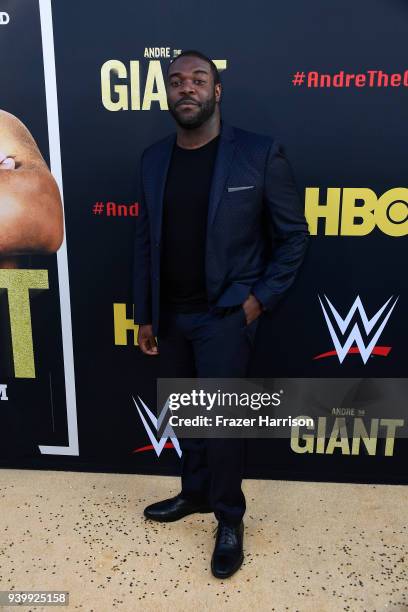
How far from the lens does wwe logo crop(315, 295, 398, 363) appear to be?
7.38 ft

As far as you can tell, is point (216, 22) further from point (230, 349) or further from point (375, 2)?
point (230, 349)

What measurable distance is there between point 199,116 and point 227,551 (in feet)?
5.00

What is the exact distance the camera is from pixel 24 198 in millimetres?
2227

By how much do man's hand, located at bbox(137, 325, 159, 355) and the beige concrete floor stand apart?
69 cm

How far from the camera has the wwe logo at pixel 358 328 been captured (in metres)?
2.25

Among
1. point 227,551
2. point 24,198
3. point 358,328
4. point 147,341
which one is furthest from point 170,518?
point 24,198

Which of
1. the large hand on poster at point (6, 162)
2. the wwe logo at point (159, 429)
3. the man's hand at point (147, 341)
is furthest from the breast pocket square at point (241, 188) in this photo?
the wwe logo at point (159, 429)

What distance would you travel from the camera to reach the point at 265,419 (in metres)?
2.40

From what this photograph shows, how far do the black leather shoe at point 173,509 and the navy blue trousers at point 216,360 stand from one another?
0.76 ft

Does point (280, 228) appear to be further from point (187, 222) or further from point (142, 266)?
point (142, 266)

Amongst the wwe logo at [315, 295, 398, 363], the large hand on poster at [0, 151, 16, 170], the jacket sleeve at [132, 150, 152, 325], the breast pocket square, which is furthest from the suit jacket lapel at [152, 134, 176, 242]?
the wwe logo at [315, 295, 398, 363]

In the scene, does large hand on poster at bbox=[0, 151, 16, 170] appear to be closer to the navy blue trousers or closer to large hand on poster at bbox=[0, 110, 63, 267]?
large hand on poster at bbox=[0, 110, 63, 267]

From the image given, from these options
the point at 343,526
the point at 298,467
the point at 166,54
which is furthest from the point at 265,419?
the point at 166,54

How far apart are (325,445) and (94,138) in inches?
65.8
